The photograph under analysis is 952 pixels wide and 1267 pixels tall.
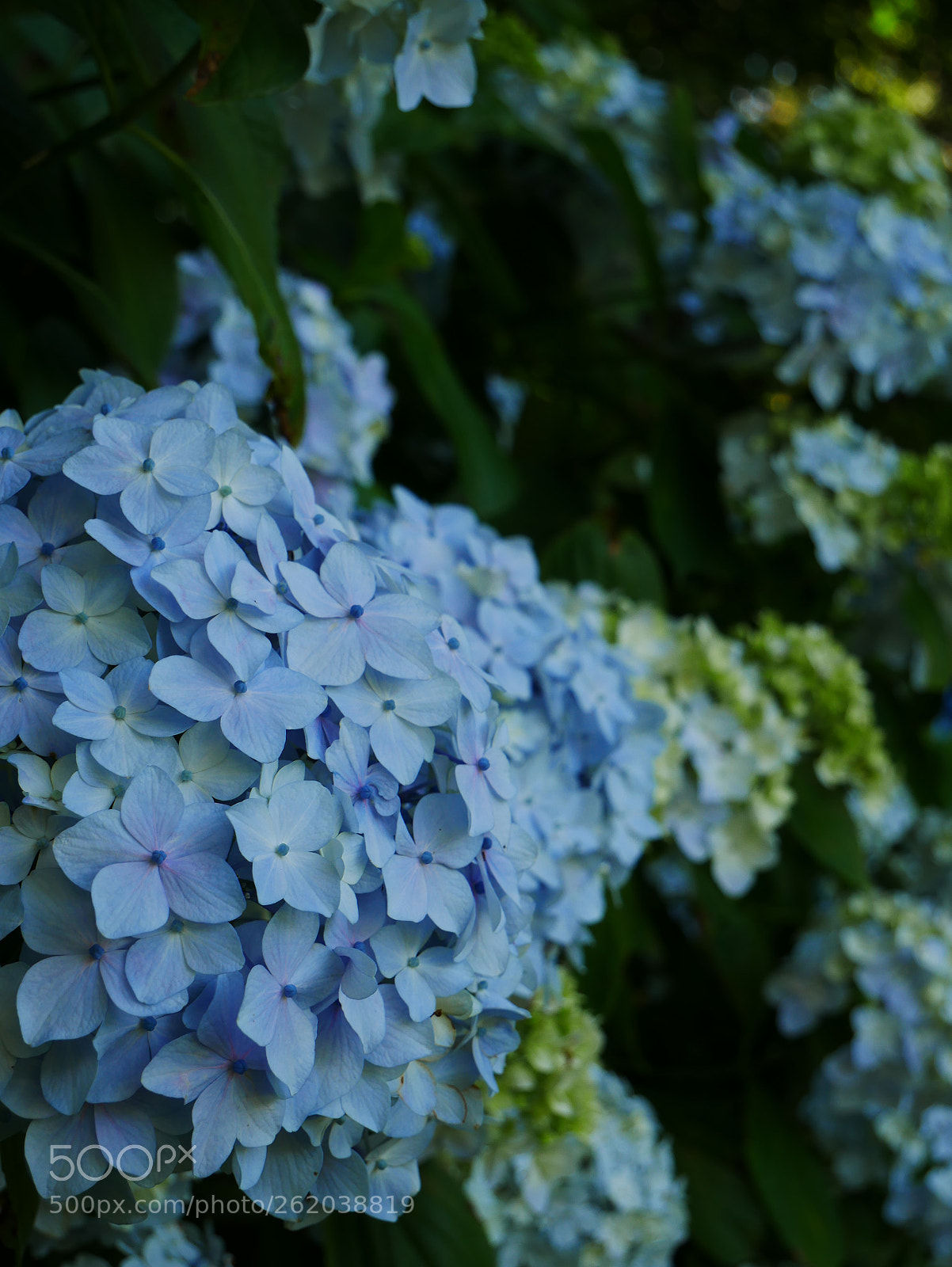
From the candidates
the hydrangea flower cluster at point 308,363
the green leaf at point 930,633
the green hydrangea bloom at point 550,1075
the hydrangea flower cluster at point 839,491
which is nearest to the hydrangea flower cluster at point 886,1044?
the green leaf at point 930,633

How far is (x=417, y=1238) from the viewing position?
612 mm

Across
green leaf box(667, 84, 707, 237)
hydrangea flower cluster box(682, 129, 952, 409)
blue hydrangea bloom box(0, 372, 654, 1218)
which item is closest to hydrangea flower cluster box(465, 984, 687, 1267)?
blue hydrangea bloom box(0, 372, 654, 1218)

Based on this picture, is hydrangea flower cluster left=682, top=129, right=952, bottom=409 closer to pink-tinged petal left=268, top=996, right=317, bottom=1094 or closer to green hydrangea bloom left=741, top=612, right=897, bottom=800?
green hydrangea bloom left=741, top=612, right=897, bottom=800

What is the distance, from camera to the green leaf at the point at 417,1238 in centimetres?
60

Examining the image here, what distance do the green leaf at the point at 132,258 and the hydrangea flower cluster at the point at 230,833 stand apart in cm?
31

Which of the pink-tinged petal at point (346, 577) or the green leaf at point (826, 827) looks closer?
the pink-tinged petal at point (346, 577)

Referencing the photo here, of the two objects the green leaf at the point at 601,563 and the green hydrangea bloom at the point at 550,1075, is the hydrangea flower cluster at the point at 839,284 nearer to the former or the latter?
the green leaf at the point at 601,563

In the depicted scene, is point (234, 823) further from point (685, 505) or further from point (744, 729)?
point (685, 505)

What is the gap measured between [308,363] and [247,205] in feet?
0.66

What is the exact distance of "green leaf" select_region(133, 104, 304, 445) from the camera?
589 mm

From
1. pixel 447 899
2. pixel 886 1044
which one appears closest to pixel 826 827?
pixel 886 1044

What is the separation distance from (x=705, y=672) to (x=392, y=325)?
0.44 m

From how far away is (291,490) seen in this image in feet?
1.51

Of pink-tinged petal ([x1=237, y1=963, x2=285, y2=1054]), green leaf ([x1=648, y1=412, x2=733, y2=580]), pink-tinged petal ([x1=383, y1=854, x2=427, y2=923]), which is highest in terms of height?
pink-tinged petal ([x1=383, y1=854, x2=427, y2=923])
